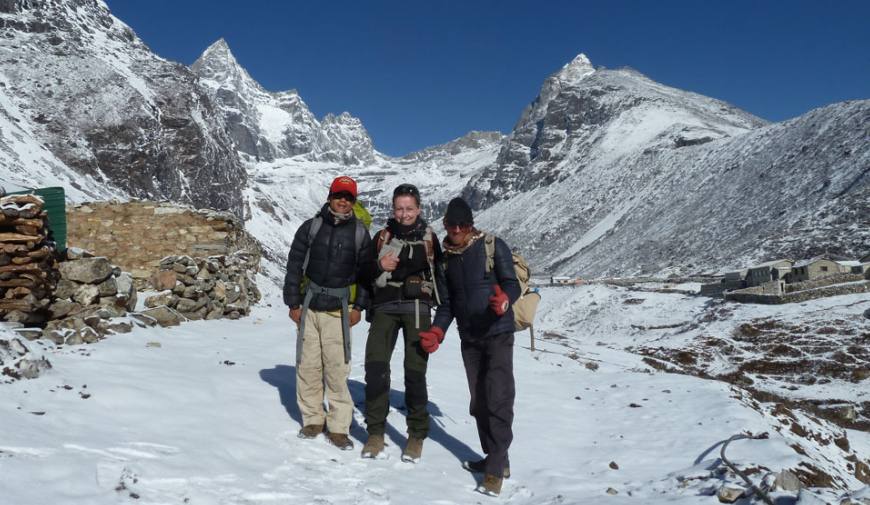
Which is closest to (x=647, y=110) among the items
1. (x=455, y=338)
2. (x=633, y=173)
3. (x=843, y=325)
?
(x=633, y=173)

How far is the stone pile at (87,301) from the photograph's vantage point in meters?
7.19

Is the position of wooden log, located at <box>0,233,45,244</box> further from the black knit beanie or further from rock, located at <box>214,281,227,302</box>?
rock, located at <box>214,281,227,302</box>

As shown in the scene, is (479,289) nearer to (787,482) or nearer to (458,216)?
(458,216)

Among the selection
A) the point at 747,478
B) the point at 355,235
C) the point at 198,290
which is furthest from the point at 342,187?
the point at 198,290

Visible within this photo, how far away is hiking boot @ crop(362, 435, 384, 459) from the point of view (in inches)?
216

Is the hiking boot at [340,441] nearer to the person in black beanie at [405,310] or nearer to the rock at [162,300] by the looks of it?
the person in black beanie at [405,310]

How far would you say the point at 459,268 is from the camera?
571 cm

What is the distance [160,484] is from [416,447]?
8.20 ft

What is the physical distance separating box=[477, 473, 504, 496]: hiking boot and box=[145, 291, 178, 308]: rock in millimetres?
7964

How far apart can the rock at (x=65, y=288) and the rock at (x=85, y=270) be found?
9 centimetres

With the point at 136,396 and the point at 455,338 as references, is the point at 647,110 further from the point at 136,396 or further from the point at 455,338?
the point at 136,396

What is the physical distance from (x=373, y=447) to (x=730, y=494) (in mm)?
3285

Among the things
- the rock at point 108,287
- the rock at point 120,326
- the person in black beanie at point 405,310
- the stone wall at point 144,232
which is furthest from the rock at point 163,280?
the person in black beanie at point 405,310

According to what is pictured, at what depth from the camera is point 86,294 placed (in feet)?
26.8
